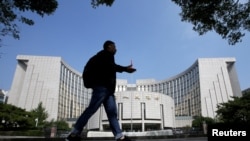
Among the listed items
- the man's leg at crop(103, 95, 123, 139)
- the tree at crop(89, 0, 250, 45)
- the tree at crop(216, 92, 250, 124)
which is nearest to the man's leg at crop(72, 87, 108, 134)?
the man's leg at crop(103, 95, 123, 139)

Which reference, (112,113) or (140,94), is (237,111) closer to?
(140,94)

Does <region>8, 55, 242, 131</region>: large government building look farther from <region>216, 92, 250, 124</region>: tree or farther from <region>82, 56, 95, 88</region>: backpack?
<region>82, 56, 95, 88</region>: backpack

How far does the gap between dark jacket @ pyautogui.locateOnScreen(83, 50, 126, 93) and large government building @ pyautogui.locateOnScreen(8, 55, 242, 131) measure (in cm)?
7723

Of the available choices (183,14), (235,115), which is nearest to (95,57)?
(183,14)

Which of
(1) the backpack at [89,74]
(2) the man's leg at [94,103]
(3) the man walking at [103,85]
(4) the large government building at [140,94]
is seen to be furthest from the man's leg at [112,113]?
(4) the large government building at [140,94]

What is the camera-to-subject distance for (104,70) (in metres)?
3.66

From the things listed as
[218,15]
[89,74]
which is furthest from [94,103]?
[218,15]

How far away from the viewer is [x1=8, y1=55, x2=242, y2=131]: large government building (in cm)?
8094

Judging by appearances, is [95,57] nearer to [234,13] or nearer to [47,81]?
[234,13]

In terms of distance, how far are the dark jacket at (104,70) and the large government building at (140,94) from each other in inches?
3041

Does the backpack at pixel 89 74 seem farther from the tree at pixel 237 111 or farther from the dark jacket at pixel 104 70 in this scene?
the tree at pixel 237 111

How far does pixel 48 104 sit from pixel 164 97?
45.2 metres

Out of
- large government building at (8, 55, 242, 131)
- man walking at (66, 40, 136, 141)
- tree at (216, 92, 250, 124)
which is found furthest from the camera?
large government building at (8, 55, 242, 131)

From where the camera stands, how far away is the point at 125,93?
81.6 metres
